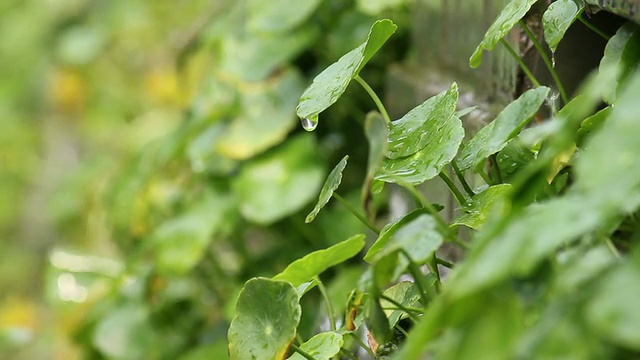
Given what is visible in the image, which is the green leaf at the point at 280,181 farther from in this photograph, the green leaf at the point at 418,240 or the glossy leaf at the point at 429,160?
the green leaf at the point at 418,240

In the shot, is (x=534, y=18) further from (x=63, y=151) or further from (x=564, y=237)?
(x=63, y=151)

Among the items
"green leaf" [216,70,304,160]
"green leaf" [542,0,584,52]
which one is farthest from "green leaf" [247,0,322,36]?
"green leaf" [542,0,584,52]

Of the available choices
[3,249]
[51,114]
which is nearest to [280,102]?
Result: [51,114]

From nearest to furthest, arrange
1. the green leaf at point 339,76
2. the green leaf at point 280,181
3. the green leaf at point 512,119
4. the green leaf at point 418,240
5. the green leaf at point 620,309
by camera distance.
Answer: the green leaf at point 620,309 < the green leaf at point 418,240 < the green leaf at point 512,119 < the green leaf at point 339,76 < the green leaf at point 280,181

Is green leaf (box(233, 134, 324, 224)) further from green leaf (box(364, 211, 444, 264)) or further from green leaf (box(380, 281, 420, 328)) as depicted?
green leaf (box(364, 211, 444, 264))

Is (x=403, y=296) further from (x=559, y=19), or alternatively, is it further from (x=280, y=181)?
(x=280, y=181)

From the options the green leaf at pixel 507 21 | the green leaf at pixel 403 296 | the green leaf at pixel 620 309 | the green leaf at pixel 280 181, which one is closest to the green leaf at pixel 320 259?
the green leaf at pixel 403 296
